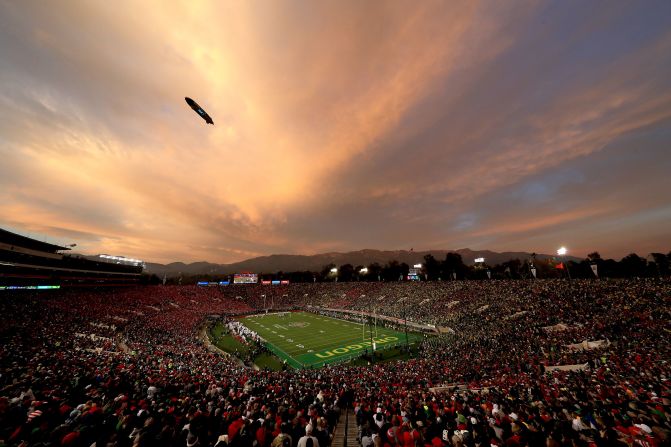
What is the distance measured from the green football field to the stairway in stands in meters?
18.4

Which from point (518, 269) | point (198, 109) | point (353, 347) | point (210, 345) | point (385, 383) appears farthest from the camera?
point (518, 269)

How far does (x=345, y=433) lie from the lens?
1132cm

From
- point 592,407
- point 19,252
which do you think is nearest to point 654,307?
point 592,407

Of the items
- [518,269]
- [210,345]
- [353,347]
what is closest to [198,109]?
[210,345]

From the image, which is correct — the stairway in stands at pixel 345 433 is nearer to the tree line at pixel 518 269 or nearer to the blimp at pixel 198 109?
the blimp at pixel 198 109

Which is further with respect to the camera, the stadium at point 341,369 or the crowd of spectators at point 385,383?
the stadium at point 341,369

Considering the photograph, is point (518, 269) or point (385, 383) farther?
point (518, 269)

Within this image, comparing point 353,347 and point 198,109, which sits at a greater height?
point 198,109

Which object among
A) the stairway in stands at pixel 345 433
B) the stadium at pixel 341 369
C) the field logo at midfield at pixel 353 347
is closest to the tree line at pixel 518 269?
the stadium at pixel 341 369

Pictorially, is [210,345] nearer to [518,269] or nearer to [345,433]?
[345,433]

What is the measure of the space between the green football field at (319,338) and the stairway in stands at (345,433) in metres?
18.4

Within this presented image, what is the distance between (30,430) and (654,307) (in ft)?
146

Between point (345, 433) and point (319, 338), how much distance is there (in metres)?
32.6

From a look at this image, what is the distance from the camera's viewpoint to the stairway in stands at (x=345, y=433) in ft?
34.9
